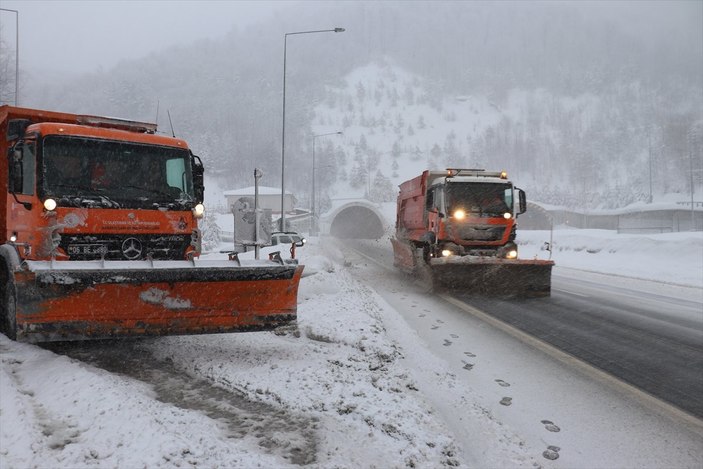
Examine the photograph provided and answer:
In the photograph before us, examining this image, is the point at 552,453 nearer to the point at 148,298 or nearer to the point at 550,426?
the point at 550,426

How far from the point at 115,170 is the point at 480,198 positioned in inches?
337

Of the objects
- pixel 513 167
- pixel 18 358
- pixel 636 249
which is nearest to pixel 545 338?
pixel 18 358

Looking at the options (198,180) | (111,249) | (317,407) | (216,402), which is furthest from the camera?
(198,180)

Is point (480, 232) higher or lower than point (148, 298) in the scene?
higher

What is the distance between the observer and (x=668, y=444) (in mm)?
3854

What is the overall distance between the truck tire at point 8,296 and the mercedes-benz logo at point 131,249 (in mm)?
1140

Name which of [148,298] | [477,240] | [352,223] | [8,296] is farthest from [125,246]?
[352,223]

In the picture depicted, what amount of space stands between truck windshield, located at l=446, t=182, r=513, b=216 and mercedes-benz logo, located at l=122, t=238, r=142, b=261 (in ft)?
25.8

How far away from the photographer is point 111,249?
20.0 ft

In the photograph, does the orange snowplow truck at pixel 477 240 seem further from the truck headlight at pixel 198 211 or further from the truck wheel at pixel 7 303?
the truck wheel at pixel 7 303

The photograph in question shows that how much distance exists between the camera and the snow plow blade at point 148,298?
496 centimetres

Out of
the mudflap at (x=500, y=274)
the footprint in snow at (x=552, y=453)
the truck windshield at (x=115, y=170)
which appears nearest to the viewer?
the footprint in snow at (x=552, y=453)

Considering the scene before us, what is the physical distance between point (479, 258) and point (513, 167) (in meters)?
173

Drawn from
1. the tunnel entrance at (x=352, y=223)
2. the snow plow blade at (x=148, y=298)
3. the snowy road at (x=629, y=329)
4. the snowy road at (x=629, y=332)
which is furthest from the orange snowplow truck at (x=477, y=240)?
the tunnel entrance at (x=352, y=223)
